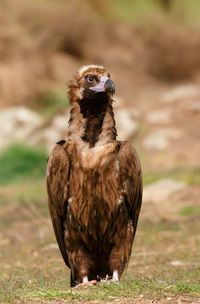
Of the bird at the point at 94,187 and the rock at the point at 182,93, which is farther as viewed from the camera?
the rock at the point at 182,93

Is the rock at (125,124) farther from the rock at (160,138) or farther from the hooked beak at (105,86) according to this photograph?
the hooked beak at (105,86)

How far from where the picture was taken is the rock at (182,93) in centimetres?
2103

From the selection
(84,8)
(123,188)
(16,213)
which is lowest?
(123,188)

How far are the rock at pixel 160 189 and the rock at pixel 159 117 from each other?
6.09 meters

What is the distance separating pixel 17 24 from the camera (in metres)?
22.9

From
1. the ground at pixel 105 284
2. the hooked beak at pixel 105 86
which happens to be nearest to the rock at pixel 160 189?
the ground at pixel 105 284

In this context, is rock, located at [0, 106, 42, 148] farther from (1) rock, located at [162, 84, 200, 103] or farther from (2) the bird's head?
(2) the bird's head

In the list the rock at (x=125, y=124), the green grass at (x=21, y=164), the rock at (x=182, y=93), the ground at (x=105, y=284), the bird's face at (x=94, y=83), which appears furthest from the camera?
the rock at (x=182, y=93)

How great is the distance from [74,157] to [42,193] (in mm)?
7469

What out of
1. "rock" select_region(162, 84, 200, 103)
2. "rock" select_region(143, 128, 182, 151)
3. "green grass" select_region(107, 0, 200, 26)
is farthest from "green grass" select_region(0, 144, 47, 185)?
"green grass" select_region(107, 0, 200, 26)

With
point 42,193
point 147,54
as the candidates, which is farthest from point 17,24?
point 42,193

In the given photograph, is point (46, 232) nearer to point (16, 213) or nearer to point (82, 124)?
point (16, 213)

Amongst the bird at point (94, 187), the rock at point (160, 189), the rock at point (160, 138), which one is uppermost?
the rock at point (160, 138)

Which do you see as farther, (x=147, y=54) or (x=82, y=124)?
(x=147, y=54)
